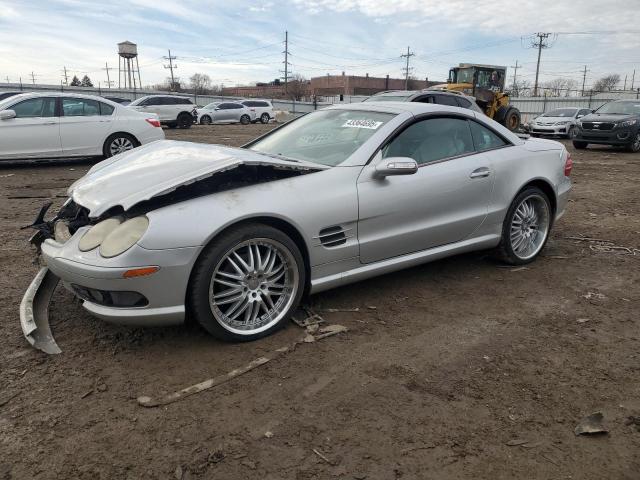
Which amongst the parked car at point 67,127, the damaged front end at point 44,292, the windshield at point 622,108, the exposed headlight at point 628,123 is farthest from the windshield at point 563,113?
the damaged front end at point 44,292

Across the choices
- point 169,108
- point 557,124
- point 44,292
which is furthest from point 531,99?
point 44,292

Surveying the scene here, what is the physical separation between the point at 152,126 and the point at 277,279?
26.9ft

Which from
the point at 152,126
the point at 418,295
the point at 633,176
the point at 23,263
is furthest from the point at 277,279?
the point at 633,176

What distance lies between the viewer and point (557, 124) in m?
19.9

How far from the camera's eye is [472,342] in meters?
3.12

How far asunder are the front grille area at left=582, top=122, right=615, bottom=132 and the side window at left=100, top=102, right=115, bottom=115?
13.0 metres

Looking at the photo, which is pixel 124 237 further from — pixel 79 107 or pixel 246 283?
pixel 79 107

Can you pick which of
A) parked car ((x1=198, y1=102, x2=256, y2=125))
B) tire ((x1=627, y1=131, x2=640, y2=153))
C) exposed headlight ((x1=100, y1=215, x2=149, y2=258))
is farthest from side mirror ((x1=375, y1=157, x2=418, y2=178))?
parked car ((x1=198, y1=102, x2=256, y2=125))

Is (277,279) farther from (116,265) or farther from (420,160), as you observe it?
(420,160)

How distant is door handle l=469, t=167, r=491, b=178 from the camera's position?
157 inches

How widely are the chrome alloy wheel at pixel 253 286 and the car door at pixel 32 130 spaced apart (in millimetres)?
7953

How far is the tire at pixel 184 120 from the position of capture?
24641mm

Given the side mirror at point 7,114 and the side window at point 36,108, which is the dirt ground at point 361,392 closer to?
the side mirror at point 7,114

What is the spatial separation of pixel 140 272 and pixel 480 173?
2.71 m
